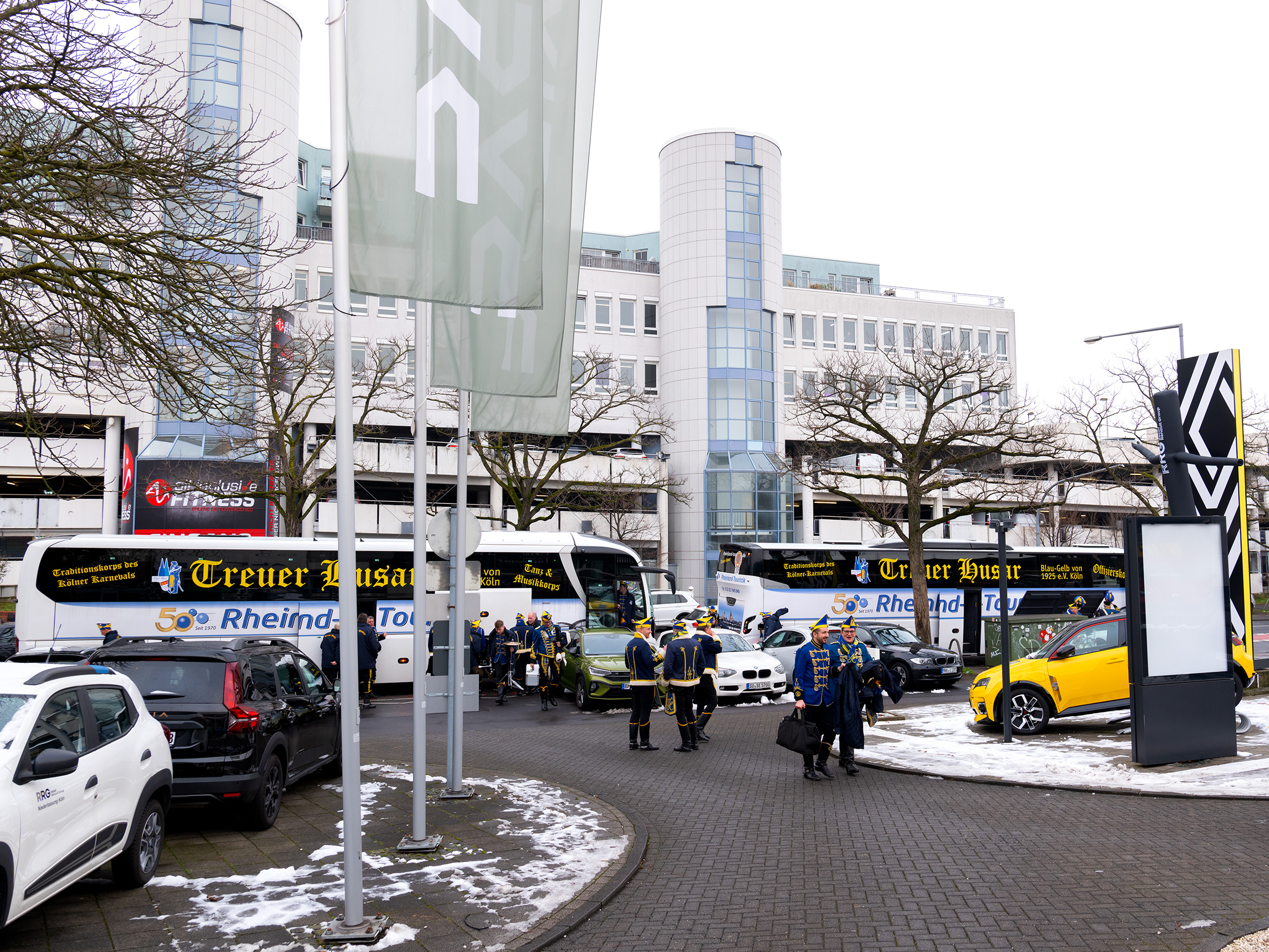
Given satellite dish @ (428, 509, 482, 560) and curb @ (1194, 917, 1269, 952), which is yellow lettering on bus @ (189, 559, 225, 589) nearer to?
satellite dish @ (428, 509, 482, 560)

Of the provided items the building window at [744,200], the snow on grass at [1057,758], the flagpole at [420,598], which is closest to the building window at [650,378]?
the building window at [744,200]

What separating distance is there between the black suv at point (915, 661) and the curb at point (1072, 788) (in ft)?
34.2

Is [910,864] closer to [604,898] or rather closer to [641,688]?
[604,898]

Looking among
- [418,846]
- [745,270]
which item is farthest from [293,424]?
[745,270]

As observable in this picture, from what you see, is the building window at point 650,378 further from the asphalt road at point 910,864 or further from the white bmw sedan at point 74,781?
the white bmw sedan at point 74,781

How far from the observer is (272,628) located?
71.7ft

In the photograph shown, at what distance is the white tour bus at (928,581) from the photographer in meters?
28.4

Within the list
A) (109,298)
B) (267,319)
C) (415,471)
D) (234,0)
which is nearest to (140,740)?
(415,471)

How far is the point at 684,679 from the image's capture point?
44.2 feet

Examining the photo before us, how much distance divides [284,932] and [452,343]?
4871 mm

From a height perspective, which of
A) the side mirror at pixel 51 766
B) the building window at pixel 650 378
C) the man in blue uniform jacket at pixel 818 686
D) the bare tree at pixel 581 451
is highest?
the building window at pixel 650 378

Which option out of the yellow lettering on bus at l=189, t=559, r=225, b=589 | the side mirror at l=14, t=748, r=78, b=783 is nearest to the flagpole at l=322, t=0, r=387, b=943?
the side mirror at l=14, t=748, r=78, b=783

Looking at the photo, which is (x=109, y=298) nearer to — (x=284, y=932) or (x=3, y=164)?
(x=3, y=164)

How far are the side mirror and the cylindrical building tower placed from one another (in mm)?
46733
